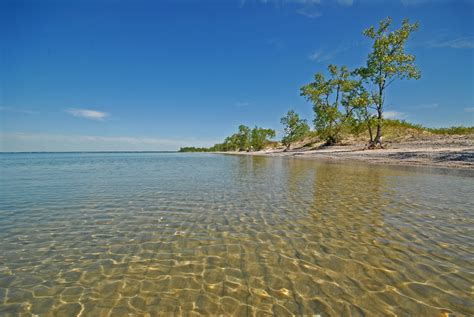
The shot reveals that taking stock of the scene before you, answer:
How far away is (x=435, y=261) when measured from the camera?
15.3 ft

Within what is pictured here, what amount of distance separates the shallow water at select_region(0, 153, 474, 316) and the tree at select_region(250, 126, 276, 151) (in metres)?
95.1

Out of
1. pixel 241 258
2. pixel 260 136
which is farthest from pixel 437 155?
pixel 260 136

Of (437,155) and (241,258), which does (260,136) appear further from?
(241,258)

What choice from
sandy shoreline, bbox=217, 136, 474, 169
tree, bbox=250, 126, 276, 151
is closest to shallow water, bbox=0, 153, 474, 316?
sandy shoreline, bbox=217, 136, 474, 169

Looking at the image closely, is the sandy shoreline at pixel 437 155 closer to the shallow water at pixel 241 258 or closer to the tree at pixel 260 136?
the shallow water at pixel 241 258

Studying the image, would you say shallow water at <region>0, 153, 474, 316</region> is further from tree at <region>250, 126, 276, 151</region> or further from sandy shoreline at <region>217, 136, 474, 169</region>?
tree at <region>250, 126, 276, 151</region>

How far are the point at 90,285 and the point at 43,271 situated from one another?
4.04 feet

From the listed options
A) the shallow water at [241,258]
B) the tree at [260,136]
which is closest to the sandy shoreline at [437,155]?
the shallow water at [241,258]

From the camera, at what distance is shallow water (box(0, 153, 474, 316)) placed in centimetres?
359

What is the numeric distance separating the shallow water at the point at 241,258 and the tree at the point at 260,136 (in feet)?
312

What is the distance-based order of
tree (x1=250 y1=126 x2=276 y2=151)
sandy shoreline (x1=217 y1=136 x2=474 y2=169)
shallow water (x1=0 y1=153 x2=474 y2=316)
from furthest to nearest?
tree (x1=250 y1=126 x2=276 y2=151), sandy shoreline (x1=217 y1=136 x2=474 y2=169), shallow water (x1=0 y1=153 x2=474 y2=316)

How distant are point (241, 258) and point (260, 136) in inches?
3965

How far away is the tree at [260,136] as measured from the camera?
104 meters

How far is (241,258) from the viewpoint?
4.96 meters
